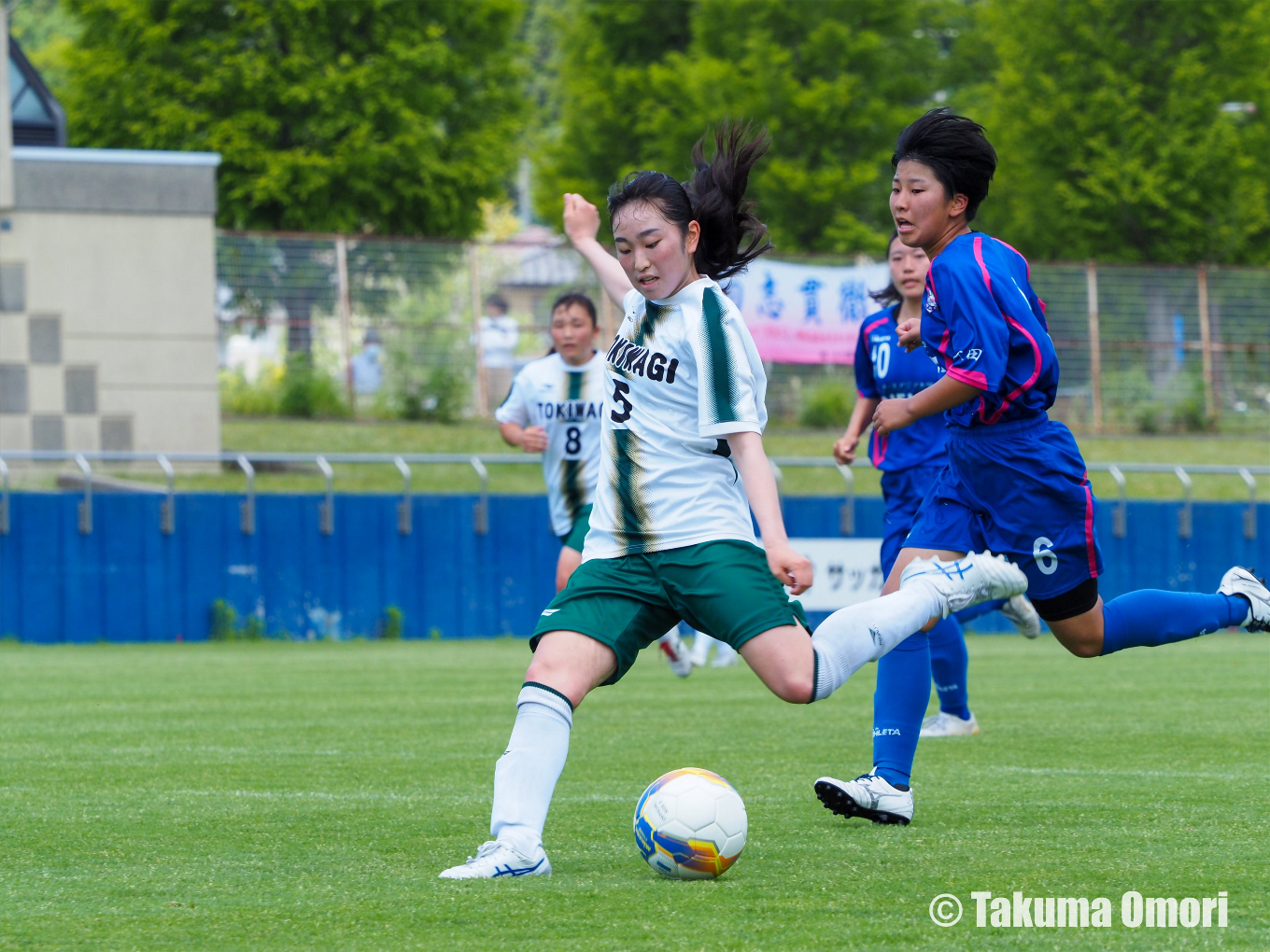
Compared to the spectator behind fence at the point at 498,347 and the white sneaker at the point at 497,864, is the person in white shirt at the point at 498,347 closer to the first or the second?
the spectator behind fence at the point at 498,347

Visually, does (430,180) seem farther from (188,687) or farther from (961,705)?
(961,705)

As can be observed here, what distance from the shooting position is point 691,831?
→ 4.21m

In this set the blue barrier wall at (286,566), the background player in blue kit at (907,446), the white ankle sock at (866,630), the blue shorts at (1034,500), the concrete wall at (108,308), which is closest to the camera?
the white ankle sock at (866,630)

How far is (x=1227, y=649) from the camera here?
618 inches

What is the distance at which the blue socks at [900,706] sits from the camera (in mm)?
5324

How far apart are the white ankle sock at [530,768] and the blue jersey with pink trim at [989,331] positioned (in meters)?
1.54

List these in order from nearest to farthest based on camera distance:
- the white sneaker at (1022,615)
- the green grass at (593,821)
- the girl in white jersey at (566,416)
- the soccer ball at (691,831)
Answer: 1. the green grass at (593,821)
2. the soccer ball at (691,831)
3. the white sneaker at (1022,615)
4. the girl in white jersey at (566,416)

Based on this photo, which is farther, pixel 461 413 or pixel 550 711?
pixel 461 413

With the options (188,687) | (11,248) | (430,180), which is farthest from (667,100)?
(188,687)

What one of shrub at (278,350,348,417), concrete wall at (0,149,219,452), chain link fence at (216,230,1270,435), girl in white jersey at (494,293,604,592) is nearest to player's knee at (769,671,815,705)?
girl in white jersey at (494,293,604,592)

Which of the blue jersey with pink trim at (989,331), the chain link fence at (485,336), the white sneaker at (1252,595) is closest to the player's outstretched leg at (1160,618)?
the white sneaker at (1252,595)

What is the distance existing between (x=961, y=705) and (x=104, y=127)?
24173 mm

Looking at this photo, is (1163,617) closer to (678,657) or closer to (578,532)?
(578,532)

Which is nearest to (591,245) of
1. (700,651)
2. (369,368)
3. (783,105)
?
(700,651)
